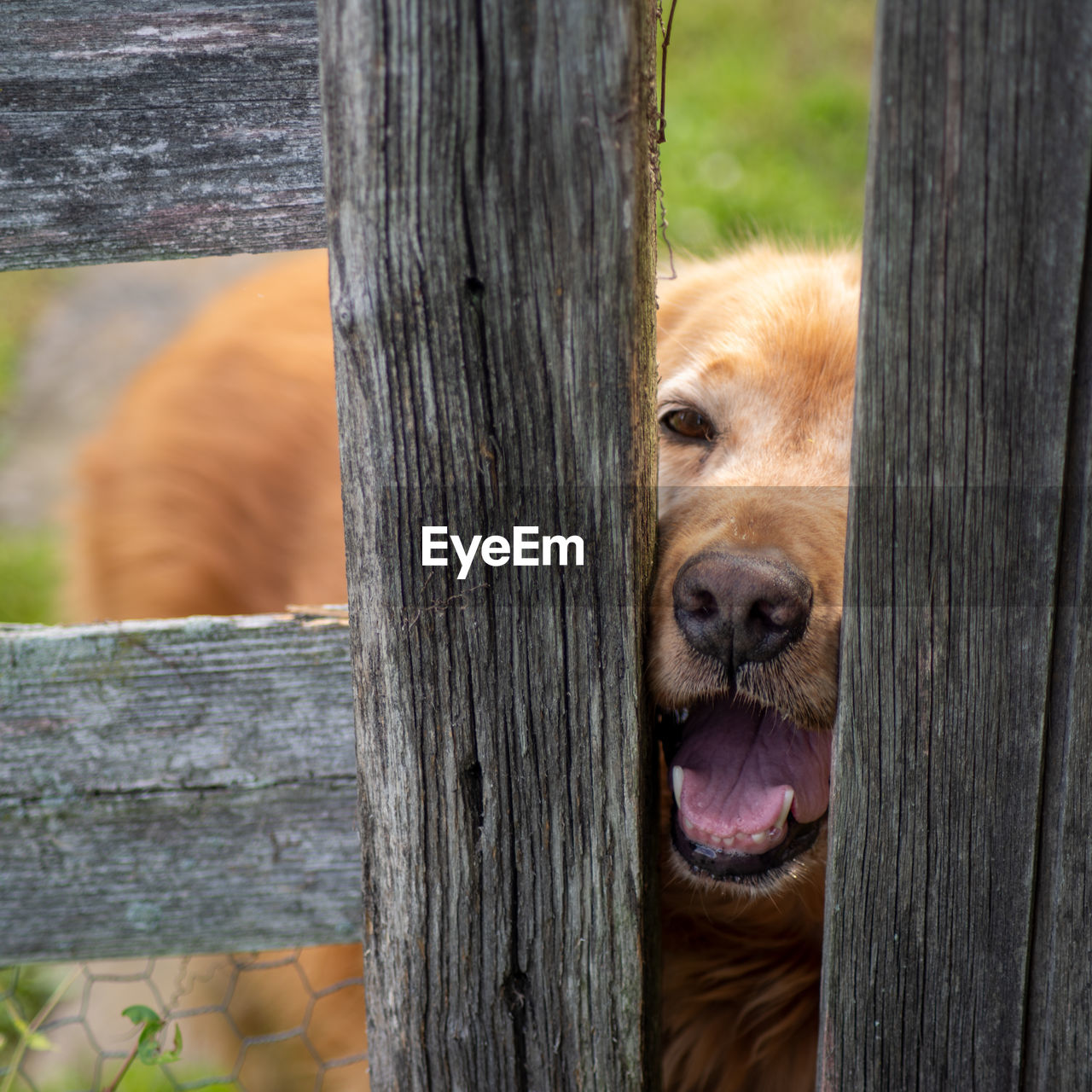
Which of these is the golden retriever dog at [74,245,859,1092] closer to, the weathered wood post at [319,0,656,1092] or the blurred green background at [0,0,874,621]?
the weathered wood post at [319,0,656,1092]

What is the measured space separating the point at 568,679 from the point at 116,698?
77cm

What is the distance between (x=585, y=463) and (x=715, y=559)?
0.39m

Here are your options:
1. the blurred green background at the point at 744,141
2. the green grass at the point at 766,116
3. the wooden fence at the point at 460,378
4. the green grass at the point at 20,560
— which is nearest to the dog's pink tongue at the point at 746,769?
the wooden fence at the point at 460,378

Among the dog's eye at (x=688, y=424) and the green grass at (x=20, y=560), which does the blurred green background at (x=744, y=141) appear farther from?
the dog's eye at (x=688, y=424)

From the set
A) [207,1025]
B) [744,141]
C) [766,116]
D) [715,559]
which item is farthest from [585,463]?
[766,116]

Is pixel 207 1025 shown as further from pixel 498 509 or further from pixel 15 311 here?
pixel 15 311

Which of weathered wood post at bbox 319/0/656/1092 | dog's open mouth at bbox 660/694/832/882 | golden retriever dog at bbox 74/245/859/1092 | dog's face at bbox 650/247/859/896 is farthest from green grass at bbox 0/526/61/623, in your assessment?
weathered wood post at bbox 319/0/656/1092

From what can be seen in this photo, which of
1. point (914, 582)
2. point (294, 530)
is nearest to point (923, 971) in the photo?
point (914, 582)

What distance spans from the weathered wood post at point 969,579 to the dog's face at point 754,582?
29cm

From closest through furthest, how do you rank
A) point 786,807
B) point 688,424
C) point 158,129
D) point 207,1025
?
point 158,129 < point 786,807 < point 688,424 < point 207,1025

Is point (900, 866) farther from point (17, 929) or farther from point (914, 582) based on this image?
point (17, 929)

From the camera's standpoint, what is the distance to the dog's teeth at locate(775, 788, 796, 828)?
1498mm

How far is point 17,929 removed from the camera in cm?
161

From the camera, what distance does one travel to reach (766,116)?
245 inches
